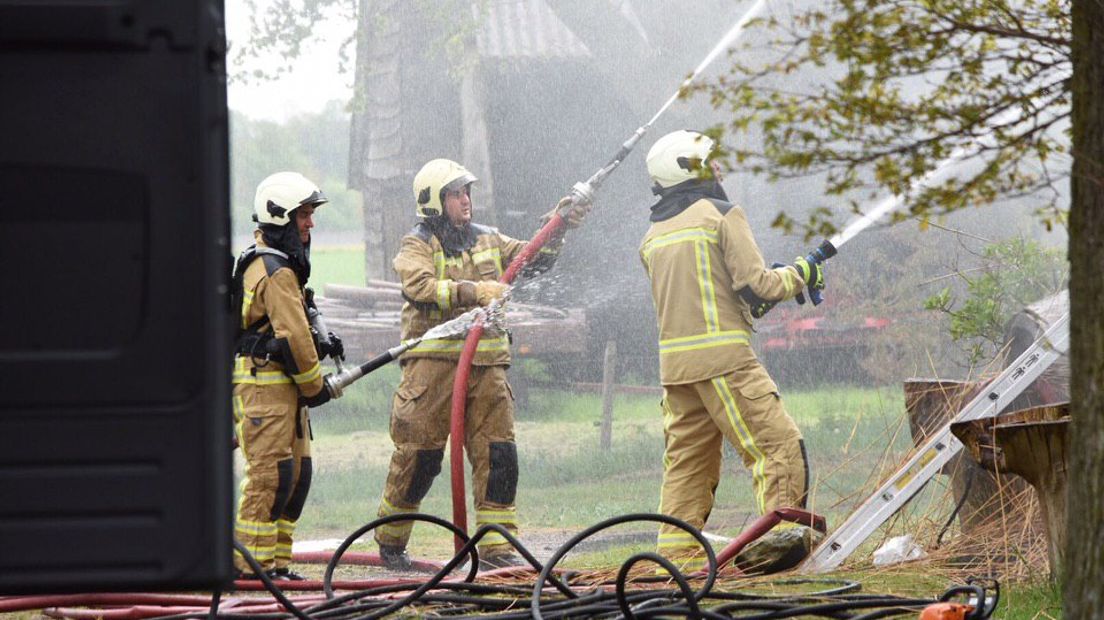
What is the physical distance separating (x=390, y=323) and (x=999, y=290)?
19.0ft

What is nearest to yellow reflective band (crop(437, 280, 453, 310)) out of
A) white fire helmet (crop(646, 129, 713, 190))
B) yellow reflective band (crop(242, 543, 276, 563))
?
white fire helmet (crop(646, 129, 713, 190))

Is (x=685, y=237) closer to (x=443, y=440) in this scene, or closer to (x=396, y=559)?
(x=443, y=440)

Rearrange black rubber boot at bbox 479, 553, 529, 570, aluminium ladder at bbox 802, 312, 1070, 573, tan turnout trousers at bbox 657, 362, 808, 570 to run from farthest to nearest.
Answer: black rubber boot at bbox 479, 553, 529, 570
tan turnout trousers at bbox 657, 362, 808, 570
aluminium ladder at bbox 802, 312, 1070, 573

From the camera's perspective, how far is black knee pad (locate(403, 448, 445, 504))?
667 cm

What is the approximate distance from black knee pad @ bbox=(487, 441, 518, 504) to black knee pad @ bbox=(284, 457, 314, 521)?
868 mm

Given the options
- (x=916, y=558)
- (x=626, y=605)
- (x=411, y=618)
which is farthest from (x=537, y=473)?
(x=626, y=605)

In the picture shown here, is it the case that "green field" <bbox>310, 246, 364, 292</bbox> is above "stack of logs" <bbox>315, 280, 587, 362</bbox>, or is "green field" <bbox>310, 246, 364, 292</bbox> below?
above

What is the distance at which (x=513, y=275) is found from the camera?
22.1 feet

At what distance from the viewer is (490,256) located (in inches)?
269

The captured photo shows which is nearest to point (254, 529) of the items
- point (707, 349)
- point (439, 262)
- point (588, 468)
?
point (439, 262)

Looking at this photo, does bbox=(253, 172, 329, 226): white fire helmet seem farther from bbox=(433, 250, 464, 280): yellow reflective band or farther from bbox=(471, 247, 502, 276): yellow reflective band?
bbox=(471, 247, 502, 276): yellow reflective band

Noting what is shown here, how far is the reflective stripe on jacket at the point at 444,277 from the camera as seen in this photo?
6602 mm

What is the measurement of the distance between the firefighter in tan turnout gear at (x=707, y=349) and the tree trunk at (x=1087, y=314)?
2703 millimetres

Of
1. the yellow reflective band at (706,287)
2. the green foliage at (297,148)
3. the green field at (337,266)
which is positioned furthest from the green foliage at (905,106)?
the green foliage at (297,148)
